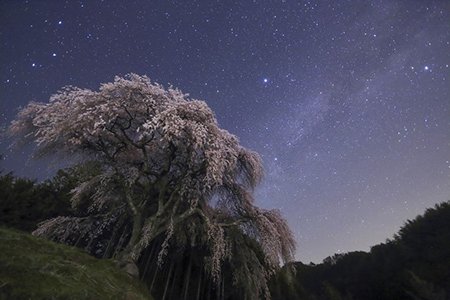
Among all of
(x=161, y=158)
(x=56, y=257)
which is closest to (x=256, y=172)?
(x=161, y=158)

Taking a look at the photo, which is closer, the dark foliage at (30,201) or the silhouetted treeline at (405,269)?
the dark foliage at (30,201)

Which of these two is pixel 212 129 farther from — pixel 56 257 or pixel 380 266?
pixel 380 266

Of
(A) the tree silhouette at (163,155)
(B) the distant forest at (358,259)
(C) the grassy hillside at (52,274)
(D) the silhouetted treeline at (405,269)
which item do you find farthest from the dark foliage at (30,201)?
(D) the silhouetted treeline at (405,269)

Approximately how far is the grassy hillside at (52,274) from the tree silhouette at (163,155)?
2611 millimetres

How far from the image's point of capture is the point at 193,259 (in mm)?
16406

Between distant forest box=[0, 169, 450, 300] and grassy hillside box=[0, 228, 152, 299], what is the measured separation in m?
6.75

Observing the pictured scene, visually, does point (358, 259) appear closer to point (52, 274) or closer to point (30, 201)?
point (30, 201)

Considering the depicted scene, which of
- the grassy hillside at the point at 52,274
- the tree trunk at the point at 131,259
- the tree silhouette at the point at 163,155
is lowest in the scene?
the grassy hillside at the point at 52,274

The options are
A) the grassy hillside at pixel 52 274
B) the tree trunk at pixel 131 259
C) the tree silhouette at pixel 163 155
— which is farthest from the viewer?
the tree silhouette at pixel 163 155

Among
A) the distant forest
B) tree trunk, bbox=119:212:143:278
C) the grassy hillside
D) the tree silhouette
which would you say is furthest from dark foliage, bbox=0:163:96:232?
the grassy hillside

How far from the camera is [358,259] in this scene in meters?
58.6

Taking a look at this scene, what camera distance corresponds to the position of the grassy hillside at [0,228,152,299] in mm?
5992

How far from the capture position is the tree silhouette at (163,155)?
474 inches

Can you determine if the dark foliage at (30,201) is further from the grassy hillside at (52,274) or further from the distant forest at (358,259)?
the grassy hillside at (52,274)
